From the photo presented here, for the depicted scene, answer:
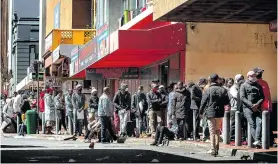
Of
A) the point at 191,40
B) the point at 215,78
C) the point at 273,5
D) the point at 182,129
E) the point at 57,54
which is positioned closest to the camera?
the point at 215,78

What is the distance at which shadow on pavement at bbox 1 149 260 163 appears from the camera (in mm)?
15242

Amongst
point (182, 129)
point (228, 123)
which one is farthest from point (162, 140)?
point (228, 123)

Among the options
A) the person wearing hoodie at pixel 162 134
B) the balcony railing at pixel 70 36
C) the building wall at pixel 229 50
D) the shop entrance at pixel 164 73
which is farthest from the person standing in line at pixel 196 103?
the balcony railing at pixel 70 36

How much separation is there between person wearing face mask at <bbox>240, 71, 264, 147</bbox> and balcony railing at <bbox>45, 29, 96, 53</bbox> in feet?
81.7

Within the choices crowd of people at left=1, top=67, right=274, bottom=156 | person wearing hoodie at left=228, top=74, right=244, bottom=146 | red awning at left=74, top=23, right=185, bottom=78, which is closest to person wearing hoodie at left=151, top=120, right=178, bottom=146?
crowd of people at left=1, top=67, right=274, bottom=156

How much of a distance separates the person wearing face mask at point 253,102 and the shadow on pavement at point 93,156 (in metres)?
1.32

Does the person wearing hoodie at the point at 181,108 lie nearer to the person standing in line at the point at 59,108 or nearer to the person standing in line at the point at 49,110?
the person standing in line at the point at 59,108

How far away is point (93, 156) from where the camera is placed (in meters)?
16.7

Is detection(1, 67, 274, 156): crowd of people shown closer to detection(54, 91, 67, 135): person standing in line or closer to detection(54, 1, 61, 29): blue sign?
detection(54, 91, 67, 135): person standing in line

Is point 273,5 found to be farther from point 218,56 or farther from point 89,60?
point 89,60

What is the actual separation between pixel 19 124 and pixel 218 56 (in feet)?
29.6

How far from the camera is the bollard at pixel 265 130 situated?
1597 cm

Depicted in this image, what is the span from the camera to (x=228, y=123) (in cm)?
1778

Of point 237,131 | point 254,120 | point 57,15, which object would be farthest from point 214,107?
point 57,15
